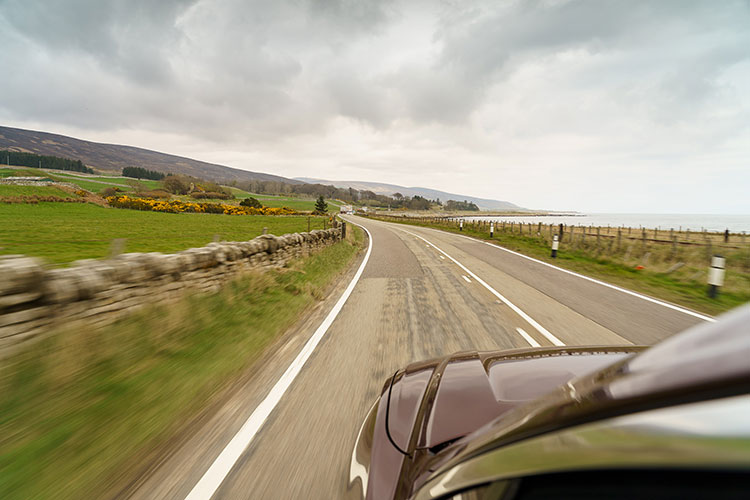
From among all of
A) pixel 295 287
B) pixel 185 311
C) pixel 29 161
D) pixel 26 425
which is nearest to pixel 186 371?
pixel 26 425

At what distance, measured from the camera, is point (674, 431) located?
0.52 metres

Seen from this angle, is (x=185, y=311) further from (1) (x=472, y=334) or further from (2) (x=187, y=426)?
(1) (x=472, y=334)

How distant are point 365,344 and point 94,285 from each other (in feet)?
12.1

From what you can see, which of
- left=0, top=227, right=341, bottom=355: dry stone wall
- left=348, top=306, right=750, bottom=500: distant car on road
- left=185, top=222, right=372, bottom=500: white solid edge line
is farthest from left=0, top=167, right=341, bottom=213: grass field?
left=348, top=306, right=750, bottom=500: distant car on road

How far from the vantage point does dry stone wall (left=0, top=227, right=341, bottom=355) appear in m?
3.27

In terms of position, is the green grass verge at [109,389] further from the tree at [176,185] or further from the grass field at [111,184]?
the tree at [176,185]

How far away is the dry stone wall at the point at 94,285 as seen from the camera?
327 centimetres

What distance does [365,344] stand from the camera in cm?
458

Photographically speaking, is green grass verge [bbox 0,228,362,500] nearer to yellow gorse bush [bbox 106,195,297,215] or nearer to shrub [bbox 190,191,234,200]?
yellow gorse bush [bbox 106,195,297,215]

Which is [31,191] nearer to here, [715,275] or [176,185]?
[715,275]

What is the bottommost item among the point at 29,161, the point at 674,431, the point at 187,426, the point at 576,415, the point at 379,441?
the point at 187,426

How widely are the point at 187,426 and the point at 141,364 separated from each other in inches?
56.4

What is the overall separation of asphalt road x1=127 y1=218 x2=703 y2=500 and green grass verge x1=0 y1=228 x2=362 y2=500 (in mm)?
356

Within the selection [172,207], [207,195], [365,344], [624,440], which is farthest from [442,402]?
[207,195]
